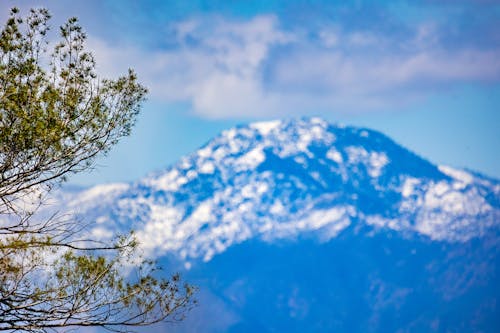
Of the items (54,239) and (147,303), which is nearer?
(54,239)

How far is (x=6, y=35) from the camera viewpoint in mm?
21344

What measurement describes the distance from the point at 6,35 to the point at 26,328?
29.1ft

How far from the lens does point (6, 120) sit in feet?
66.4

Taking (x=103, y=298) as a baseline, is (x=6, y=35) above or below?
above

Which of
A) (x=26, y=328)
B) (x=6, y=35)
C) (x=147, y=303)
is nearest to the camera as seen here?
(x=26, y=328)

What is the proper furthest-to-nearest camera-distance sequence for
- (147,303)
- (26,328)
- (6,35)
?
(147,303)
(6,35)
(26,328)

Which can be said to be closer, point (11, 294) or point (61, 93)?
point (11, 294)

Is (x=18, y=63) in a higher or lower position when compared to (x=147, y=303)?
higher

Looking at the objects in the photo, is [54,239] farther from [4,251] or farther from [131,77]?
[131,77]

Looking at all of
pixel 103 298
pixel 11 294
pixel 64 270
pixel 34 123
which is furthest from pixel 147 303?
pixel 34 123

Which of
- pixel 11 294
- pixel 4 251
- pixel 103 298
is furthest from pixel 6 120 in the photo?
pixel 103 298

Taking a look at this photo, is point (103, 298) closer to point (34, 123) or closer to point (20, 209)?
point (20, 209)

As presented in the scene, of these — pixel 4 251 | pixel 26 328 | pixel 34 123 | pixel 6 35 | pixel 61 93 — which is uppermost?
pixel 6 35

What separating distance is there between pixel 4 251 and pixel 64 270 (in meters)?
2.52
